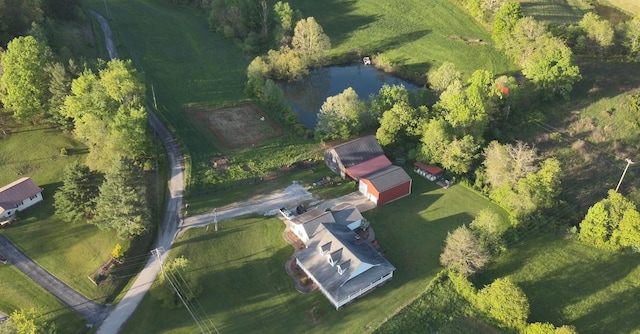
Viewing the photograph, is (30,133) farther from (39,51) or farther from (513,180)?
(513,180)

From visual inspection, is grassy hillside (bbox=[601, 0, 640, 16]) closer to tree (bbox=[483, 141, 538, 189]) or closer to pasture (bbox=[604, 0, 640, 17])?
pasture (bbox=[604, 0, 640, 17])

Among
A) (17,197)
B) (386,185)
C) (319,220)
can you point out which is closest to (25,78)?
(17,197)

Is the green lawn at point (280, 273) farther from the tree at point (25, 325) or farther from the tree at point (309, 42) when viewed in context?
the tree at point (309, 42)

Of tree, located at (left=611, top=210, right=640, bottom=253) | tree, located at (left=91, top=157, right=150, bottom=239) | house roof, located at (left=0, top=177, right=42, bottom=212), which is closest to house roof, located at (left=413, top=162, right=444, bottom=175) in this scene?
tree, located at (left=611, top=210, right=640, bottom=253)

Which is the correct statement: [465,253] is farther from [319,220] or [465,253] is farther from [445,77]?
[445,77]

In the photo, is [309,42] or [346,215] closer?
[346,215]

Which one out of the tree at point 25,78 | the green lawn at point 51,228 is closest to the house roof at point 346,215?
the green lawn at point 51,228
